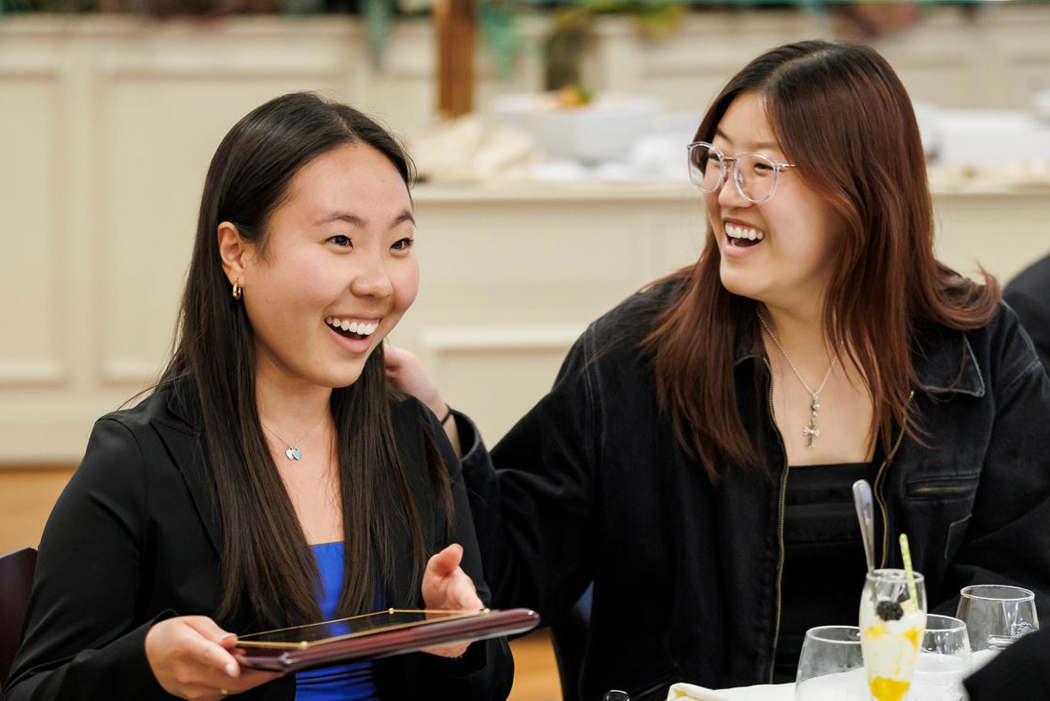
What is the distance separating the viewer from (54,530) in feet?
5.36

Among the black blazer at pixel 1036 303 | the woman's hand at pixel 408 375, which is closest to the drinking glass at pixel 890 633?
the woman's hand at pixel 408 375

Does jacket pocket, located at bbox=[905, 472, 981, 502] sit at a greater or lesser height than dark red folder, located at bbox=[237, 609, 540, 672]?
greater

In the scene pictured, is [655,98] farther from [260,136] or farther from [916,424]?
[260,136]

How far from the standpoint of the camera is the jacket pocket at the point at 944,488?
2191 millimetres

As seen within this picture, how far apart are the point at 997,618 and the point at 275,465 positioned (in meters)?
0.89

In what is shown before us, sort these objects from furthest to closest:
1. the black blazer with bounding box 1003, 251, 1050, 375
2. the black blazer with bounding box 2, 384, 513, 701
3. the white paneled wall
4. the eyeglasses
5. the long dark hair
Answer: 1. the white paneled wall
2. the black blazer with bounding box 1003, 251, 1050, 375
3. the eyeglasses
4. the long dark hair
5. the black blazer with bounding box 2, 384, 513, 701

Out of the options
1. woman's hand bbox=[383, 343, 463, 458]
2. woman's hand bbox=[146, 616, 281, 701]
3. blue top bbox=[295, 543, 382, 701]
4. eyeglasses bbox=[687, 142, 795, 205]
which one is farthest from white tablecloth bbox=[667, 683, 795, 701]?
eyeglasses bbox=[687, 142, 795, 205]

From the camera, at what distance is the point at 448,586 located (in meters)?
1.66

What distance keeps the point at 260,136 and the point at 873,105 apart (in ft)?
2.98

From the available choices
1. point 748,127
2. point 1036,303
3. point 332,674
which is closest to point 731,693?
point 332,674

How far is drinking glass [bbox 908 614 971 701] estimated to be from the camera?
1.59m

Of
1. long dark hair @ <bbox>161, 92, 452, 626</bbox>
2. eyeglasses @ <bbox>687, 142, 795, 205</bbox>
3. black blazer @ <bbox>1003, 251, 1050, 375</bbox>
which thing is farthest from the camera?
black blazer @ <bbox>1003, 251, 1050, 375</bbox>

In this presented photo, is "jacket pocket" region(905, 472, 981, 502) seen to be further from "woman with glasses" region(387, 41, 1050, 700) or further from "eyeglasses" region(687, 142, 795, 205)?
"eyeglasses" region(687, 142, 795, 205)

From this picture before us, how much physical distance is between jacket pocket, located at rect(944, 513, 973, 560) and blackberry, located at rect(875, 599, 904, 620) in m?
0.78
